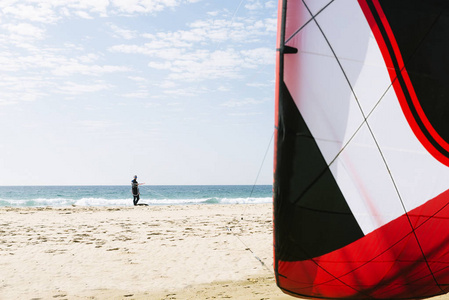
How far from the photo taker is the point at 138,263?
6.87 metres

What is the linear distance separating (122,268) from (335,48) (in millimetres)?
5290

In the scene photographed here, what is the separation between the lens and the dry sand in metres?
5.32

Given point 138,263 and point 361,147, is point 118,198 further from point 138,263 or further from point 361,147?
point 361,147

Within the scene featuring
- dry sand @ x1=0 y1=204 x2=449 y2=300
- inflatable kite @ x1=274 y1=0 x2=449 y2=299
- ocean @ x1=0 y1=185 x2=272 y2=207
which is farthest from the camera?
ocean @ x1=0 y1=185 x2=272 y2=207

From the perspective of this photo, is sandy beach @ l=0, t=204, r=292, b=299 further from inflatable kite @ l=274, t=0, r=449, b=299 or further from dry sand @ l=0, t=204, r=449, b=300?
inflatable kite @ l=274, t=0, r=449, b=299

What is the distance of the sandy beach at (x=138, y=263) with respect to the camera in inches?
210

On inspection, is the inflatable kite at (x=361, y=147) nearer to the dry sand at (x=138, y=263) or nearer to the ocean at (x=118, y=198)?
the dry sand at (x=138, y=263)

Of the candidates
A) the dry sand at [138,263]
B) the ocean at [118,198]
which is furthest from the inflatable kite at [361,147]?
the ocean at [118,198]

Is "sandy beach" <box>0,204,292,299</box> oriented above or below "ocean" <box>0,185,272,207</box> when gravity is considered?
above

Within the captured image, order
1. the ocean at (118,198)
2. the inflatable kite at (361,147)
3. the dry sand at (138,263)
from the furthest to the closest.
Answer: the ocean at (118,198), the dry sand at (138,263), the inflatable kite at (361,147)

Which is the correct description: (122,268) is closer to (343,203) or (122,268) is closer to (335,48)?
(343,203)

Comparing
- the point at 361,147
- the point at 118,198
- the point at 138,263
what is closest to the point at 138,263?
the point at 138,263

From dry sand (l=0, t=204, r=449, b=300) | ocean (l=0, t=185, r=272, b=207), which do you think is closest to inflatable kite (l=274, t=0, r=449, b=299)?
dry sand (l=0, t=204, r=449, b=300)

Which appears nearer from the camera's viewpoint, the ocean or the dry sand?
the dry sand
